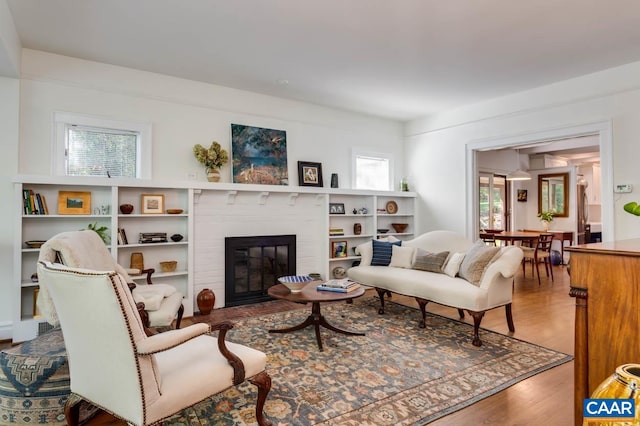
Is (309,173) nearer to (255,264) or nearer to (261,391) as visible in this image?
(255,264)

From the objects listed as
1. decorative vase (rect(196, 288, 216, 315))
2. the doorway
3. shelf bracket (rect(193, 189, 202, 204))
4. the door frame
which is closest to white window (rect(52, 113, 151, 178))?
shelf bracket (rect(193, 189, 202, 204))

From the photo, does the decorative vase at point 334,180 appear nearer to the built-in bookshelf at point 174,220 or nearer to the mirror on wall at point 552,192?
the built-in bookshelf at point 174,220

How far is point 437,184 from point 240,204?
→ 338cm

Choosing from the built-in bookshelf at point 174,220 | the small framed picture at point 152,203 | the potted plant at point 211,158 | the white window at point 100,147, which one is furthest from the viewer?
the potted plant at point 211,158

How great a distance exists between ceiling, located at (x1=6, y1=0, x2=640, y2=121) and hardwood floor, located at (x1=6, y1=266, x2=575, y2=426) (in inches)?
114

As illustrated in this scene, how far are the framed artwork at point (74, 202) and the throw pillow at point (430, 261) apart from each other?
151 inches

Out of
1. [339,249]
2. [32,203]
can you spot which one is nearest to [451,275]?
[339,249]

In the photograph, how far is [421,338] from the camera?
11.0ft

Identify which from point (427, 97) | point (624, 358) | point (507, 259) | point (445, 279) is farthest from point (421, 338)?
point (427, 97)

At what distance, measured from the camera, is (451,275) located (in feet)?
13.0

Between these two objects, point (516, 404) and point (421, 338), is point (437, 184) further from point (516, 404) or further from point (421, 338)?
point (516, 404)

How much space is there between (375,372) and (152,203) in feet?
10.3

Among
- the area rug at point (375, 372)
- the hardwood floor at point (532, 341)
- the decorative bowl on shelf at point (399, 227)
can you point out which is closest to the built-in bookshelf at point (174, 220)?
the decorative bowl on shelf at point (399, 227)

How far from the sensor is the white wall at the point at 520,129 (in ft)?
13.2
